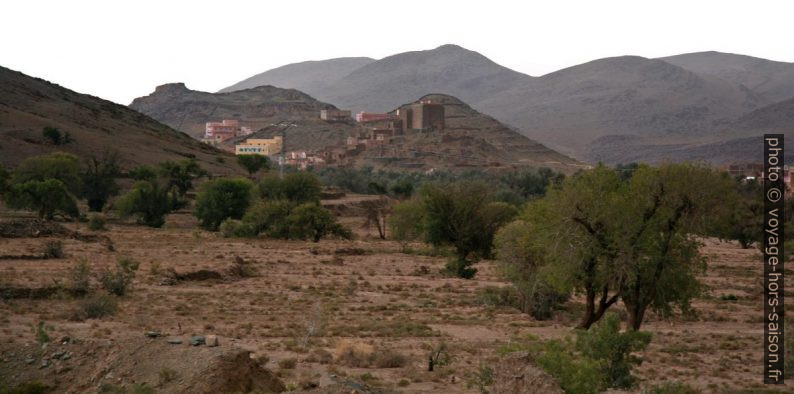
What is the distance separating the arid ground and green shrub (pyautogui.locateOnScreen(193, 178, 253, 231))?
13562 millimetres

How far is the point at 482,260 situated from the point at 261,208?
47.6 ft

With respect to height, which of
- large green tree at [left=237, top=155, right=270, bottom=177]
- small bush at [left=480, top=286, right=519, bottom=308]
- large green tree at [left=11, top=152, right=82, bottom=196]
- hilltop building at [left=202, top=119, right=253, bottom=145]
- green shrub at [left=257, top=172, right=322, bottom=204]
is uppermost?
hilltop building at [left=202, top=119, right=253, bottom=145]

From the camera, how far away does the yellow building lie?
136 m

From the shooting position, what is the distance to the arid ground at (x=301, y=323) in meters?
13.4

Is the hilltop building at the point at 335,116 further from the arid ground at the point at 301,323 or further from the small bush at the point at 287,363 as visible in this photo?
the small bush at the point at 287,363

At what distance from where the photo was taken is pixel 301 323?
2111 cm

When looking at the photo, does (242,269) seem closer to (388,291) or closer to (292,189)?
(388,291)

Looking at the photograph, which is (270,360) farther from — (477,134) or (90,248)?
(477,134)

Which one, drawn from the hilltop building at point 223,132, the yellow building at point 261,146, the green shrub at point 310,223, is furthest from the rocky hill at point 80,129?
the hilltop building at point 223,132

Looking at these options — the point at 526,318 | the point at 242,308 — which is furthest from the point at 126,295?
the point at 526,318

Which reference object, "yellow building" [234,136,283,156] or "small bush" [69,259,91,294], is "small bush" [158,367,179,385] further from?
"yellow building" [234,136,283,156]

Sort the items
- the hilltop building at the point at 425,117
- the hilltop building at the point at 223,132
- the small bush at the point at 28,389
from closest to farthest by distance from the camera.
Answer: the small bush at the point at 28,389 → the hilltop building at the point at 425,117 → the hilltop building at the point at 223,132

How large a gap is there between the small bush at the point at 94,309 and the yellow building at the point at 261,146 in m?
116

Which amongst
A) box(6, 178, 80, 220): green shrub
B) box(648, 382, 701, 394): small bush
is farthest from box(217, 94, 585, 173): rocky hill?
box(648, 382, 701, 394): small bush
